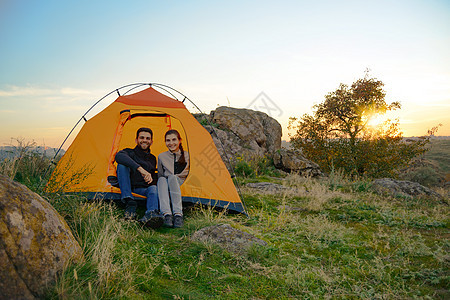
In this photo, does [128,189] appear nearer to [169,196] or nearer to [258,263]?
[169,196]

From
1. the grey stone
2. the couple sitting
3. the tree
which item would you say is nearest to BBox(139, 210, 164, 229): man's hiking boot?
the couple sitting

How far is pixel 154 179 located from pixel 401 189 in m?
6.83

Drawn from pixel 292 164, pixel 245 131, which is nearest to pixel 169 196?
pixel 245 131

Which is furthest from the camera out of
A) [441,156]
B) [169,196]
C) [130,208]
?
[441,156]

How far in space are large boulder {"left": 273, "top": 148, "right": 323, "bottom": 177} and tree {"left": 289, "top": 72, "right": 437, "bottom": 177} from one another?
1.88 metres

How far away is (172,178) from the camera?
5008 mm

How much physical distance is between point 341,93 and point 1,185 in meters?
15.2

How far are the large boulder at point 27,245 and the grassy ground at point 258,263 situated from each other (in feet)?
0.39

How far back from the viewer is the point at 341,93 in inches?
599

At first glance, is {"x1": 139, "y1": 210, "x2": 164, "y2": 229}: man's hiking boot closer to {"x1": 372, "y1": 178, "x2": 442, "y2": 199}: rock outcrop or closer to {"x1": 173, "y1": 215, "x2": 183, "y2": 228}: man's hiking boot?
{"x1": 173, "y1": 215, "x2": 183, "y2": 228}: man's hiking boot

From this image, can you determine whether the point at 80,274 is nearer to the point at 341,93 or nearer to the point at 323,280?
the point at 323,280

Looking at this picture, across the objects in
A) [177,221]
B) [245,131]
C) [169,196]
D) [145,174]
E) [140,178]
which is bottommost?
[177,221]

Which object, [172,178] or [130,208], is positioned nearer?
[130,208]

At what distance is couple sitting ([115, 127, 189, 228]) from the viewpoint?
455 centimetres
